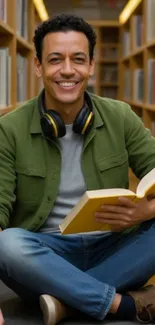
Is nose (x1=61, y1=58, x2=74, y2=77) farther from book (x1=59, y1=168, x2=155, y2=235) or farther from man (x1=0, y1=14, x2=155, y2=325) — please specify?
book (x1=59, y1=168, x2=155, y2=235)

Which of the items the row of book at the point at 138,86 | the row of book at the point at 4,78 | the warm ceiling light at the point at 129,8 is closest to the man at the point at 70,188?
the row of book at the point at 4,78

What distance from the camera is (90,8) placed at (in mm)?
6477

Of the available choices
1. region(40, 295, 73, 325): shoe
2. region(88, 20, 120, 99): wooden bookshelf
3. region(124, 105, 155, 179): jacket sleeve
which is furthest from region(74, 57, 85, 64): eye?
region(88, 20, 120, 99): wooden bookshelf

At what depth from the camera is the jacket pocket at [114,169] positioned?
1519 mm

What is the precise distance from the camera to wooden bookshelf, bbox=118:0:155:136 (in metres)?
3.67

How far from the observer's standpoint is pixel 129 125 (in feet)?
5.14

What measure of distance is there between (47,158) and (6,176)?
13cm

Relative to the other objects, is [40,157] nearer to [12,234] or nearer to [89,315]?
[12,234]

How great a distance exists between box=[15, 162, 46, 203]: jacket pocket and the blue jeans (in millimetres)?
112

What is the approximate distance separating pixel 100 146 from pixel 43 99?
0.21 meters

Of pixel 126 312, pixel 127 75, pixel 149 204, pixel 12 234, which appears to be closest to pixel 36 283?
pixel 12 234

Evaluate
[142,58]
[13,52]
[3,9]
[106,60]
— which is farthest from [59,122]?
[106,60]

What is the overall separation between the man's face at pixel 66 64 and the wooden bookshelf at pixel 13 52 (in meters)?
0.70

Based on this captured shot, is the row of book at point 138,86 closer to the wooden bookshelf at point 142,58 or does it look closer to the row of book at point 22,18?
the wooden bookshelf at point 142,58
